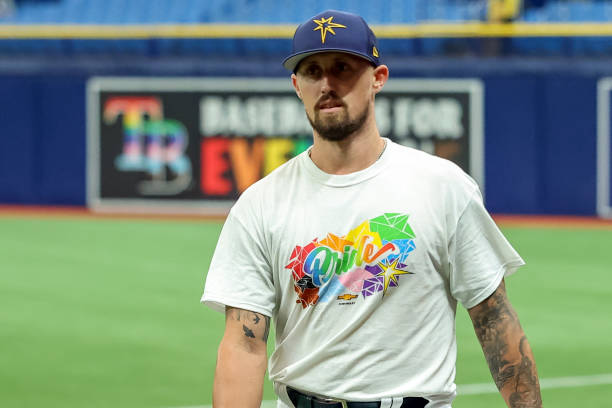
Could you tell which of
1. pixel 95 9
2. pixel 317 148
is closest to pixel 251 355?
pixel 317 148

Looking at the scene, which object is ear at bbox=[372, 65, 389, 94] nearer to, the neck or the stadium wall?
the neck

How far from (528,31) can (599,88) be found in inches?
69.3

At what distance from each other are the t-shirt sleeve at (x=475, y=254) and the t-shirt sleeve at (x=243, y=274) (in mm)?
574

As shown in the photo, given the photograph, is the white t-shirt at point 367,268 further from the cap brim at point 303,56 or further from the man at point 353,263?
the cap brim at point 303,56

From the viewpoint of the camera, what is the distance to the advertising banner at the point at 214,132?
19312 mm

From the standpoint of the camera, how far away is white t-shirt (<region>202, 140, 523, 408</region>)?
10.0 feet

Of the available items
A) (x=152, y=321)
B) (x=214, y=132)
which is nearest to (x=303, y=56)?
(x=152, y=321)

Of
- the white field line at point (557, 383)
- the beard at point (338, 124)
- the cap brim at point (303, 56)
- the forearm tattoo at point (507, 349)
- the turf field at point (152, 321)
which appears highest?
the cap brim at point (303, 56)

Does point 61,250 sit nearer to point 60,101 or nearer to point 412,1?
point 60,101

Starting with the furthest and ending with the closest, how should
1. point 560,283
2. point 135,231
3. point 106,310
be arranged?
point 135,231
point 560,283
point 106,310

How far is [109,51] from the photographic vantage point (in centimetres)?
2088

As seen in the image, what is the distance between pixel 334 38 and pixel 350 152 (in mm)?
353

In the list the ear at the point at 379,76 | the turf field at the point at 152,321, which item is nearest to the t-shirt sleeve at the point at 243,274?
the ear at the point at 379,76

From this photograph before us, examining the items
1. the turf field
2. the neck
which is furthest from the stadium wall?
the neck
